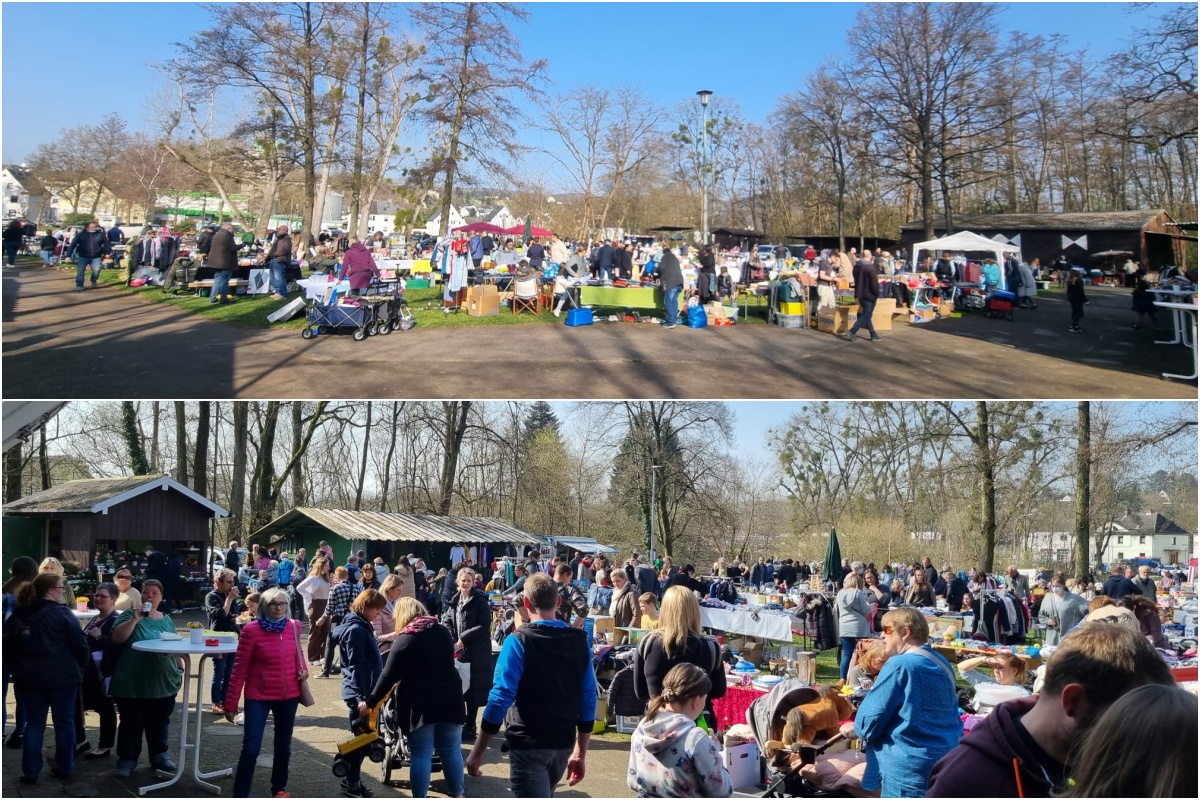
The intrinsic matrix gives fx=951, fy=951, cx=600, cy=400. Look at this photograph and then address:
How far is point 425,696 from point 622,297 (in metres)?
11.3

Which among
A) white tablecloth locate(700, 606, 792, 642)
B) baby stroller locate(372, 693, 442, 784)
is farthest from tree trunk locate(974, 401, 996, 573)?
baby stroller locate(372, 693, 442, 784)

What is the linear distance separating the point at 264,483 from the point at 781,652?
65.2 ft

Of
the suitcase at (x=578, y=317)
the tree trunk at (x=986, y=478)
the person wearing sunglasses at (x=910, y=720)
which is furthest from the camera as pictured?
the tree trunk at (x=986, y=478)

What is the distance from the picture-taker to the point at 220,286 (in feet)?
49.6

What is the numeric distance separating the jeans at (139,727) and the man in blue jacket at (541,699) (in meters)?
2.54

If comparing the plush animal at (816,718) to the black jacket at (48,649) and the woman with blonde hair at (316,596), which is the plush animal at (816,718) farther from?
the woman with blonde hair at (316,596)

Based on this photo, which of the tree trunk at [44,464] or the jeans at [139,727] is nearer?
the jeans at [139,727]

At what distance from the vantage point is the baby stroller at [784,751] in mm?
4969

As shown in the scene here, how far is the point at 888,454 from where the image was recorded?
33.3 meters

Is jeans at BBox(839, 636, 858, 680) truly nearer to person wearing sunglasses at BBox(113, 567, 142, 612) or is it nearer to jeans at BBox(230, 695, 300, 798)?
jeans at BBox(230, 695, 300, 798)

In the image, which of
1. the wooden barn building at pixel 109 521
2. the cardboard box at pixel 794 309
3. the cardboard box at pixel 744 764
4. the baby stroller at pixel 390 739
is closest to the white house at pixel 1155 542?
the cardboard box at pixel 794 309

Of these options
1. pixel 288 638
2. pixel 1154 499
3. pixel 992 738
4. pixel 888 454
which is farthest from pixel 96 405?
pixel 1154 499

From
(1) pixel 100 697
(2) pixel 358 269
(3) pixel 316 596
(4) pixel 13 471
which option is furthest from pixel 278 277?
(4) pixel 13 471

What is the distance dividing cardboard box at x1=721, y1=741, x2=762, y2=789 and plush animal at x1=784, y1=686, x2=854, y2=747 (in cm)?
35
